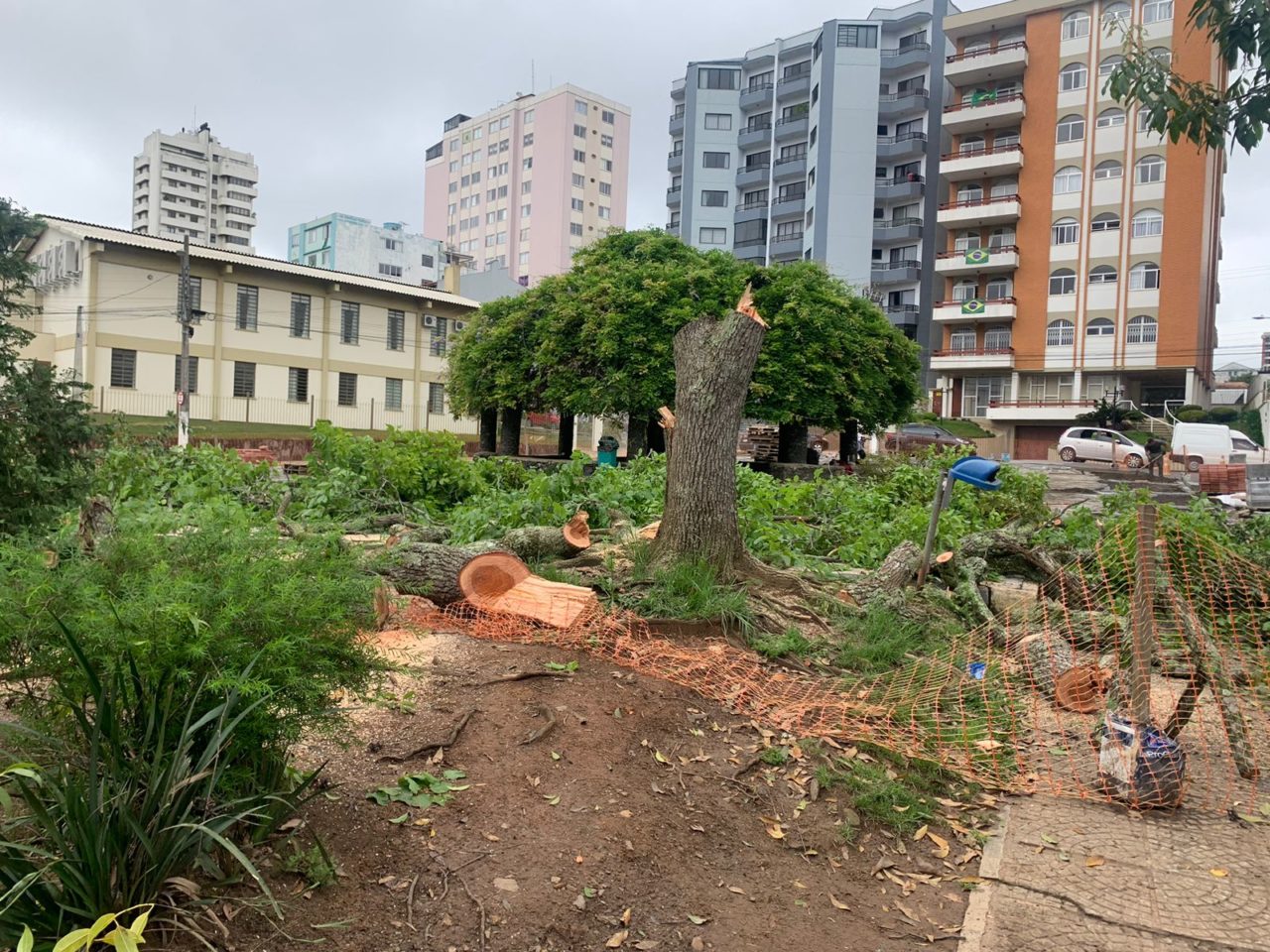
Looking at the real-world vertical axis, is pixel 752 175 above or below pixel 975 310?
above

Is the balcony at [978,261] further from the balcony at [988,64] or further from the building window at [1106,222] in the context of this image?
the balcony at [988,64]

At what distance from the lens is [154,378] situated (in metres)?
31.0

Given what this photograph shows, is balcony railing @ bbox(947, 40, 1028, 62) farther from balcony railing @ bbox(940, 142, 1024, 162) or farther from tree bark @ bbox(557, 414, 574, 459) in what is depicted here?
tree bark @ bbox(557, 414, 574, 459)

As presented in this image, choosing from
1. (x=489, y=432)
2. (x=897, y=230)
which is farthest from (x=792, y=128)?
(x=489, y=432)

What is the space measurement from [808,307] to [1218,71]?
35825 millimetres

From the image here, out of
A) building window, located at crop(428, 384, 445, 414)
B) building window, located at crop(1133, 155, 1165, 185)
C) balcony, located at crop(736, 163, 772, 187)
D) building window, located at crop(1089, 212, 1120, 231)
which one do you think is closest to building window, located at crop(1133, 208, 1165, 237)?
building window, located at crop(1089, 212, 1120, 231)

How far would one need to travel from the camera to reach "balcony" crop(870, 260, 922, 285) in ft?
173

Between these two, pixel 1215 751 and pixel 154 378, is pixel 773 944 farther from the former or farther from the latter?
pixel 154 378

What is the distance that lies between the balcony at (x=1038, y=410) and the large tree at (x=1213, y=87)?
1513 inches

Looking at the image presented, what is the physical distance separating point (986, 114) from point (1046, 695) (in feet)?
155

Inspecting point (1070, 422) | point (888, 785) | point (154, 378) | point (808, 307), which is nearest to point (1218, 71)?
point (1070, 422)

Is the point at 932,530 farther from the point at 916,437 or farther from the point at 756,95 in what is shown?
the point at 756,95

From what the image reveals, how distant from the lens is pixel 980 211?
45.9 m

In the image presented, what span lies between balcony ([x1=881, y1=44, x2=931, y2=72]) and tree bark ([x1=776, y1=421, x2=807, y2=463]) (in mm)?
40851
